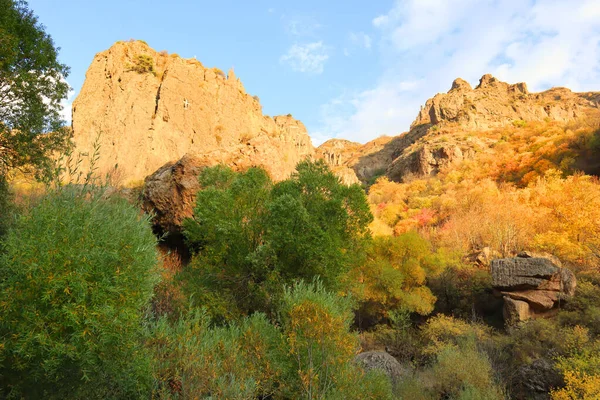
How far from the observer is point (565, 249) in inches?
918

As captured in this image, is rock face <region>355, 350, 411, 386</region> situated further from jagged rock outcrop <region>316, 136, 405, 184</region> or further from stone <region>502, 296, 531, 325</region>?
jagged rock outcrop <region>316, 136, 405, 184</region>

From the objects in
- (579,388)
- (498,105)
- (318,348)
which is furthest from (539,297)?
(498,105)

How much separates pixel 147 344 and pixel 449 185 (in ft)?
164

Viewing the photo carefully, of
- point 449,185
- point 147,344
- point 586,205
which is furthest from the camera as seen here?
point 449,185

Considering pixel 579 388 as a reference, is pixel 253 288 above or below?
above

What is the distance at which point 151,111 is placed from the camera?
3541 centimetres

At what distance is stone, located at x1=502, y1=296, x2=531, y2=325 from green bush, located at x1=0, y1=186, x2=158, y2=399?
65.1ft

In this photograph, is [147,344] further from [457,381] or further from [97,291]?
[457,381]

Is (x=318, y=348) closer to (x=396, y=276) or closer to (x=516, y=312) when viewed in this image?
(x=516, y=312)

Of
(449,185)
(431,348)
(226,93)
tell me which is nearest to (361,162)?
(449,185)

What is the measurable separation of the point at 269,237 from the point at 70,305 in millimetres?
9504

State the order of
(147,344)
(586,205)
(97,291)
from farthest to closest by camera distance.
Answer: (586,205) < (147,344) < (97,291)

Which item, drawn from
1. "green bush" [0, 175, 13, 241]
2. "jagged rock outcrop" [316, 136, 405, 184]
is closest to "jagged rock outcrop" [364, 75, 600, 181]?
"jagged rock outcrop" [316, 136, 405, 184]

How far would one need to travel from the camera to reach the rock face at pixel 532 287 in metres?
19.0
